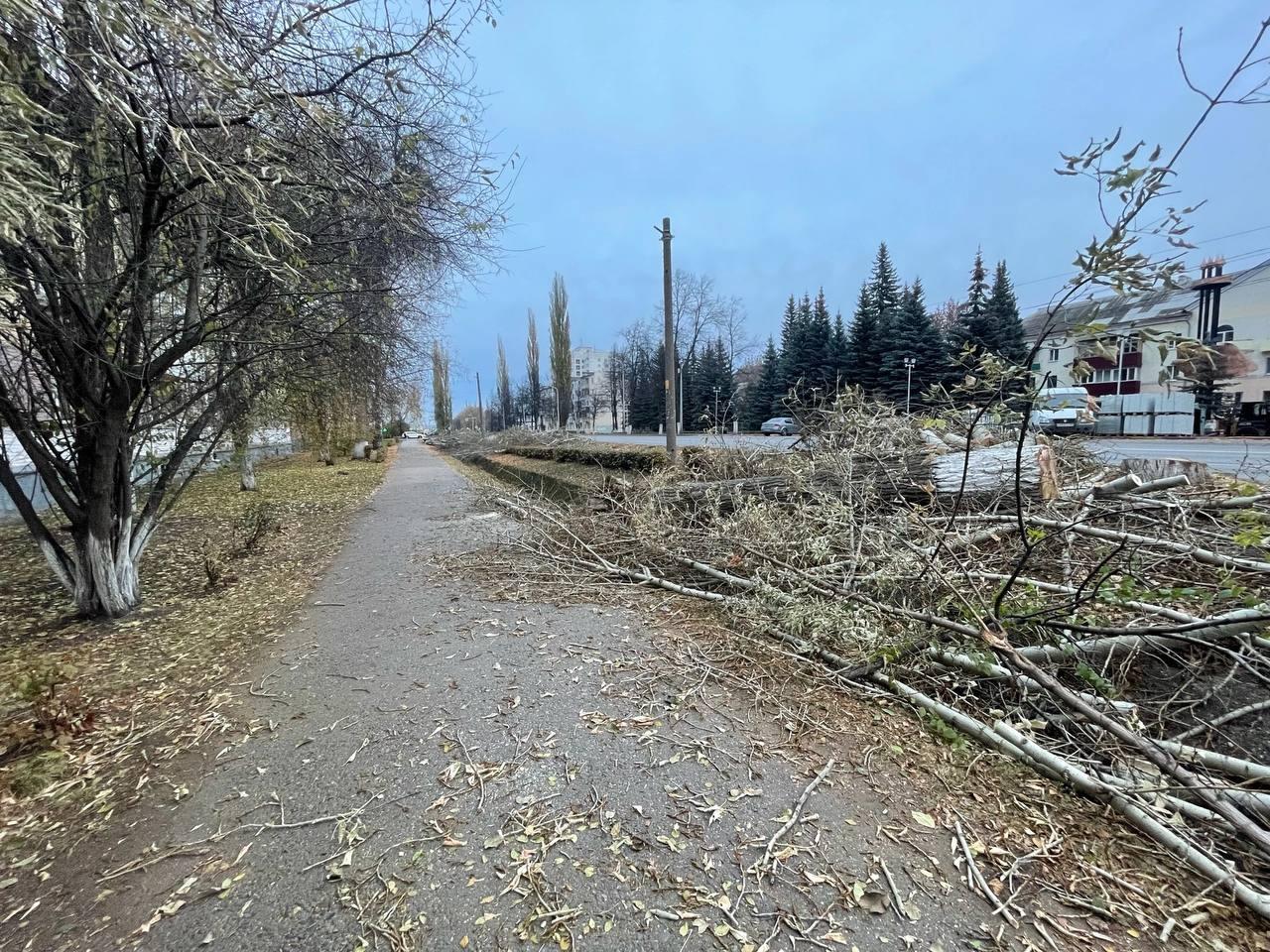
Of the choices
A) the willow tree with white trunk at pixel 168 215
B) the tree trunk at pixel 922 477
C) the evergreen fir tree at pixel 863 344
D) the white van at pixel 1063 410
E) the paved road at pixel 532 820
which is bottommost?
the paved road at pixel 532 820

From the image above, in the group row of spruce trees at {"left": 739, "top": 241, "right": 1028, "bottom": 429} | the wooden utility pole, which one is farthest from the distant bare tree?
the wooden utility pole

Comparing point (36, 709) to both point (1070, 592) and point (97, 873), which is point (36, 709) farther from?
point (1070, 592)

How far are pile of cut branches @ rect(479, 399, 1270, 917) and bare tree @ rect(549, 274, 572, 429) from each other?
32709mm

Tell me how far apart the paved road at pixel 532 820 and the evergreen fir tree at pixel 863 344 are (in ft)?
99.2

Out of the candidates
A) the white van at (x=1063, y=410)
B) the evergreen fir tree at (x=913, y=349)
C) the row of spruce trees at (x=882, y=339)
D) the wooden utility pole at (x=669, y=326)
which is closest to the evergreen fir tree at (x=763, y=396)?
the row of spruce trees at (x=882, y=339)

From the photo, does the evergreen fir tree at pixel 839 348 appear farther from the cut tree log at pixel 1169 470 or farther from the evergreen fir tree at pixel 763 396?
the cut tree log at pixel 1169 470

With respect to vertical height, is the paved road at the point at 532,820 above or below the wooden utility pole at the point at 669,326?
below

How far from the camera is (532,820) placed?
208 centimetres

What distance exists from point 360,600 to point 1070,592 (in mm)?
5393

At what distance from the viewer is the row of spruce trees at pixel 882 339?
2439cm

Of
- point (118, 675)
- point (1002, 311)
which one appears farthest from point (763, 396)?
point (118, 675)

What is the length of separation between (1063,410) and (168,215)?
21.5 feet

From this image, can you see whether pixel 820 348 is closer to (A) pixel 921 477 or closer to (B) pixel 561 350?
(B) pixel 561 350

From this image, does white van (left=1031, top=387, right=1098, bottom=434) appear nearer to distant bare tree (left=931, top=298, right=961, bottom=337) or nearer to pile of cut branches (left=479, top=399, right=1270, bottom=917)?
pile of cut branches (left=479, top=399, right=1270, bottom=917)
